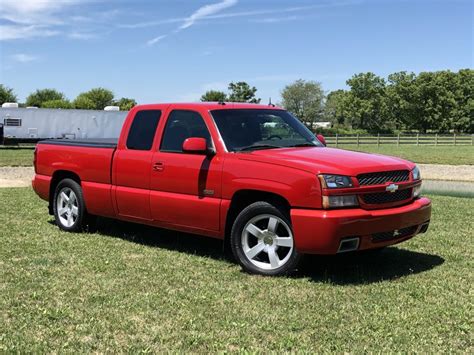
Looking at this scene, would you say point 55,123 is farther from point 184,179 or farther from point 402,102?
point 402,102

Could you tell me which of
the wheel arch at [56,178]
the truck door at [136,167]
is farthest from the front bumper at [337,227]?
the wheel arch at [56,178]

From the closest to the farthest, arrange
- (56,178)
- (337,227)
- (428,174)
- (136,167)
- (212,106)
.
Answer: (337,227), (212,106), (136,167), (56,178), (428,174)

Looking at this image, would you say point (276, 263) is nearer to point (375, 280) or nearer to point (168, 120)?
point (375, 280)

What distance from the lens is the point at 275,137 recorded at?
654 centimetres

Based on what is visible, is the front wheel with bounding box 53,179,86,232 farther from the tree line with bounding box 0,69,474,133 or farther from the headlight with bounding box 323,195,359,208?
the tree line with bounding box 0,69,474,133

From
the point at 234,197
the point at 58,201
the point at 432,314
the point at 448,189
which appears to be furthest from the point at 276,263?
the point at 448,189

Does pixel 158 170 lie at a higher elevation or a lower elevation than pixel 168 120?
lower

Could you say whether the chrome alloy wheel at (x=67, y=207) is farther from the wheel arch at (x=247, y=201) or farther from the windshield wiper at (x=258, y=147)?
the windshield wiper at (x=258, y=147)

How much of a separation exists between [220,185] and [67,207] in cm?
311

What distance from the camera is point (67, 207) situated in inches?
321

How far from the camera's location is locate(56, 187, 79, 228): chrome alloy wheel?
315 inches

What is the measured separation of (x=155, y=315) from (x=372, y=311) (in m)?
1.76

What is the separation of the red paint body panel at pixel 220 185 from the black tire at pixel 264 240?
7.3 inches

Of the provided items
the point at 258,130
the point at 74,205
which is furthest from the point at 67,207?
the point at 258,130
